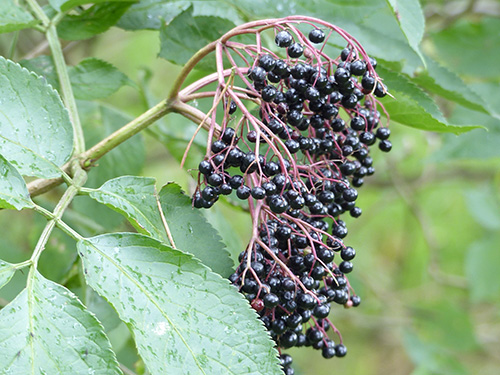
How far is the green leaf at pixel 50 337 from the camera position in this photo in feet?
3.14

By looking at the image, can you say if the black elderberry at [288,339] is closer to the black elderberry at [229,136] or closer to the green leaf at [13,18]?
the black elderberry at [229,136]

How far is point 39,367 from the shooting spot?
951 millimetres

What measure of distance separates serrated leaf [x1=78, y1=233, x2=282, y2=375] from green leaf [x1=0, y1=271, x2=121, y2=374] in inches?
2.4

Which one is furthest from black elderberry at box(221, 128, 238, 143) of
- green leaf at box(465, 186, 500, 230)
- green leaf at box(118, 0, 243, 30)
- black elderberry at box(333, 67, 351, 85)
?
green leaf at box(465, 186, 500, 230)

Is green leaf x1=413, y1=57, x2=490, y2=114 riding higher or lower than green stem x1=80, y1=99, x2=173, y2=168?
higher

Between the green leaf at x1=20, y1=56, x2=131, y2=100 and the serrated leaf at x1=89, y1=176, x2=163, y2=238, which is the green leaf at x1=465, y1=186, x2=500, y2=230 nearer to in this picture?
the green leaf at x1=20, y1=56, x2=131, y2=100

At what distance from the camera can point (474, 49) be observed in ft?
8.79

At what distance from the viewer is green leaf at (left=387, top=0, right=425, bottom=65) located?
129cm

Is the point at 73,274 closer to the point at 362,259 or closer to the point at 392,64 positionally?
the point at 392,64

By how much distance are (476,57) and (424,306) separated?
5.95ft

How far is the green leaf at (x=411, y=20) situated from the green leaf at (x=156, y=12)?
0.52 meters

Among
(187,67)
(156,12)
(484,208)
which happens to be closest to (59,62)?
(156,12)

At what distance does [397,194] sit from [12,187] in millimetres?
3646

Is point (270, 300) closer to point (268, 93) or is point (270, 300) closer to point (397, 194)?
point (268, 93)
